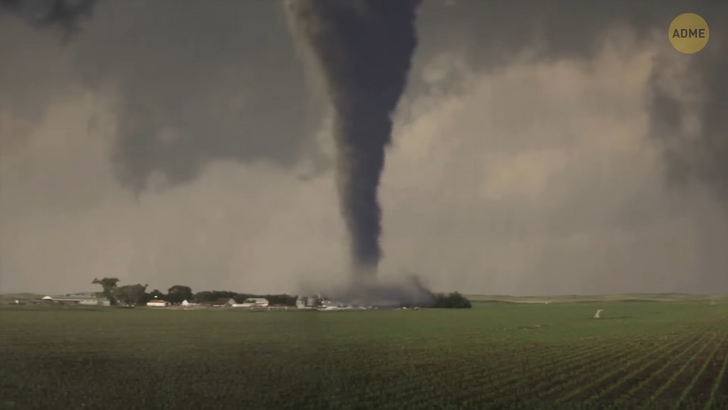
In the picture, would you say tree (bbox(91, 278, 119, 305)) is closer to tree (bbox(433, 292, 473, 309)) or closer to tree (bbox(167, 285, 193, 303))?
tree (bbox(167, 285, 193, 303))

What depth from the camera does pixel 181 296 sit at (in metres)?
11.4

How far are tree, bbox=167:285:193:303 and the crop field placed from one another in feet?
3.07

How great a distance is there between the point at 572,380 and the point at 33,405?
7.31 metres

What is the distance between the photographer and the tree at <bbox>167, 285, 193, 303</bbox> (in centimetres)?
1091

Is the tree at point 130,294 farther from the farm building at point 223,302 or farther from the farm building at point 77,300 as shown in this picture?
the farm building at point 223,302

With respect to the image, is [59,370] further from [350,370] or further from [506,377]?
[506,377]

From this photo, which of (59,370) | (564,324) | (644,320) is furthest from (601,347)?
(59,370)

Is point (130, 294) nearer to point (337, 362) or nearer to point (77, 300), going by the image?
point (77, 300)

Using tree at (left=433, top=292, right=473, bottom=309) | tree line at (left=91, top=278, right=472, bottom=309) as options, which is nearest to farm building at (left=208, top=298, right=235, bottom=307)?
tree line at (left=91, top=278, right=472, bottom=309)

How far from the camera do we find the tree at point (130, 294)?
1118 cm

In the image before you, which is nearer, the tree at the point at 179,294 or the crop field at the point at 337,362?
the crop field at the point at 337,362

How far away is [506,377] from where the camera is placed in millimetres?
8422

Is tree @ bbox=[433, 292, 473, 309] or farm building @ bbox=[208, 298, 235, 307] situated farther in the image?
farm building @ bbox=[208, 298, 235, 307]

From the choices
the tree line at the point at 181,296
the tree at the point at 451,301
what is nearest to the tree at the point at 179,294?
the tree line at the point at 181,296
